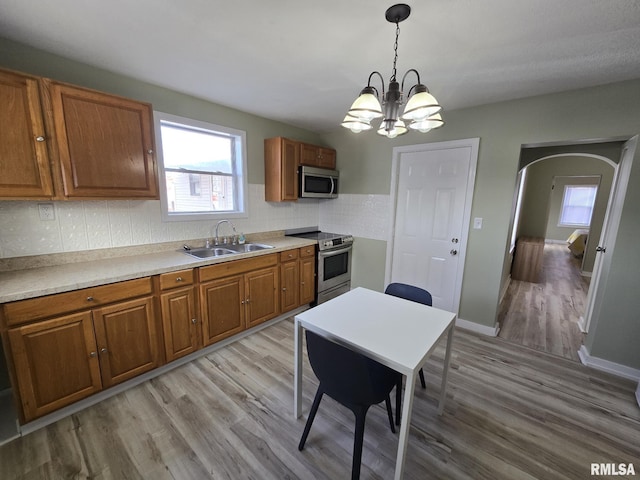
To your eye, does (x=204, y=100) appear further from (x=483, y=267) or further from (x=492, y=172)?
(x=483, y=267)

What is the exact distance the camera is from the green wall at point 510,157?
212 centimetres

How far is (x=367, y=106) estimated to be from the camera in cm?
124

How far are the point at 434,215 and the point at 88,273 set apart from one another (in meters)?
3.30

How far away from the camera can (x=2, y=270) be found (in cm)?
178

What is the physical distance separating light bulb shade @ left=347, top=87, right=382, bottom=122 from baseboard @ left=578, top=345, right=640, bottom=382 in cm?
296

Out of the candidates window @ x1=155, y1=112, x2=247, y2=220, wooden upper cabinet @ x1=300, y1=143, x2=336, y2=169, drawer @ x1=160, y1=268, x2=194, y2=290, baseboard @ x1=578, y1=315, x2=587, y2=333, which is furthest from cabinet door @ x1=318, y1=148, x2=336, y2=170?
baseboard @ x1=578, y1=315, x2=587, y2=333

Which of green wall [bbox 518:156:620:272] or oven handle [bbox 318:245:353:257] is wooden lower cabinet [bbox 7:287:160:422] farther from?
green wall [bbox 518:156:620:272]

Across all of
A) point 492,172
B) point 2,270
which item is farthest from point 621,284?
point 2,270

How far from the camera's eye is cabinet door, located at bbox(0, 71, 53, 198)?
152cm

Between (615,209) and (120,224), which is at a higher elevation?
(615,209)

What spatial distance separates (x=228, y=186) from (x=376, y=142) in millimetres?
2003

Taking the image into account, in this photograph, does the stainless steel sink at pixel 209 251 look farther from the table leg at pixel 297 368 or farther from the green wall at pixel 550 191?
the green wall at pixel 550 191

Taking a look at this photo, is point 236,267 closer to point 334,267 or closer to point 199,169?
point 199,169

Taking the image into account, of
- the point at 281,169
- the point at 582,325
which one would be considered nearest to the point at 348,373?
the point at 281,169
